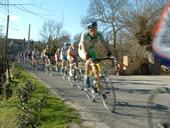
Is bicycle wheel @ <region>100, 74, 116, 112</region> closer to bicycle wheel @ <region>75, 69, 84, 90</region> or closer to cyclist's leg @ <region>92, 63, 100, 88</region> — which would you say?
cyclist's leg @ <region>92, 63, 100, 88</region>

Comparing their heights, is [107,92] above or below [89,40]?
below

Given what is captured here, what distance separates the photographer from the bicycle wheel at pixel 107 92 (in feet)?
14.0

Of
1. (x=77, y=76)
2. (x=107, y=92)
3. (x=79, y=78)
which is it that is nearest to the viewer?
(x=107, y=92)

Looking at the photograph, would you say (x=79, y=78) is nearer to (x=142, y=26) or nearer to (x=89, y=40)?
(x=89, y=40)

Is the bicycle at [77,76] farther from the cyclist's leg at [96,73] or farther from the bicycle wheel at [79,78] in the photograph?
the cyclist's leg at [96,73]

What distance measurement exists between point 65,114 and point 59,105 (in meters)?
0.82

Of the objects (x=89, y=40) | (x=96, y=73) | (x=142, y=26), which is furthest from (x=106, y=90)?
(x=142, y=26)

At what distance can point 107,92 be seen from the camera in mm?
4340

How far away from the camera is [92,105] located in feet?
16.4

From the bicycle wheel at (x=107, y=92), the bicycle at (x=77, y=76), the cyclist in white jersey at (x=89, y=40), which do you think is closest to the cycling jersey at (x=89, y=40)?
the cyclist in white jersey at (x=89, y=40)

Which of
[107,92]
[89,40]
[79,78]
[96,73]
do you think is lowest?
[107,92]

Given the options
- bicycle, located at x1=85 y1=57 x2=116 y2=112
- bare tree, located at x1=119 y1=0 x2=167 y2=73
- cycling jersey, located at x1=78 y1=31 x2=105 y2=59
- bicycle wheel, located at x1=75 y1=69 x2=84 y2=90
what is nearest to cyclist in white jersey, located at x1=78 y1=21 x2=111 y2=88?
cycling jersey, located at x1=78 y1=31 x2=105 y2=59

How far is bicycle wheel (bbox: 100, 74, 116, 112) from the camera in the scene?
4.27 metres

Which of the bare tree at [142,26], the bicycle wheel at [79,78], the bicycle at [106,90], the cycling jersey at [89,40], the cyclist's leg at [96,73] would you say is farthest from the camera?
the bare tree at [142,26]
